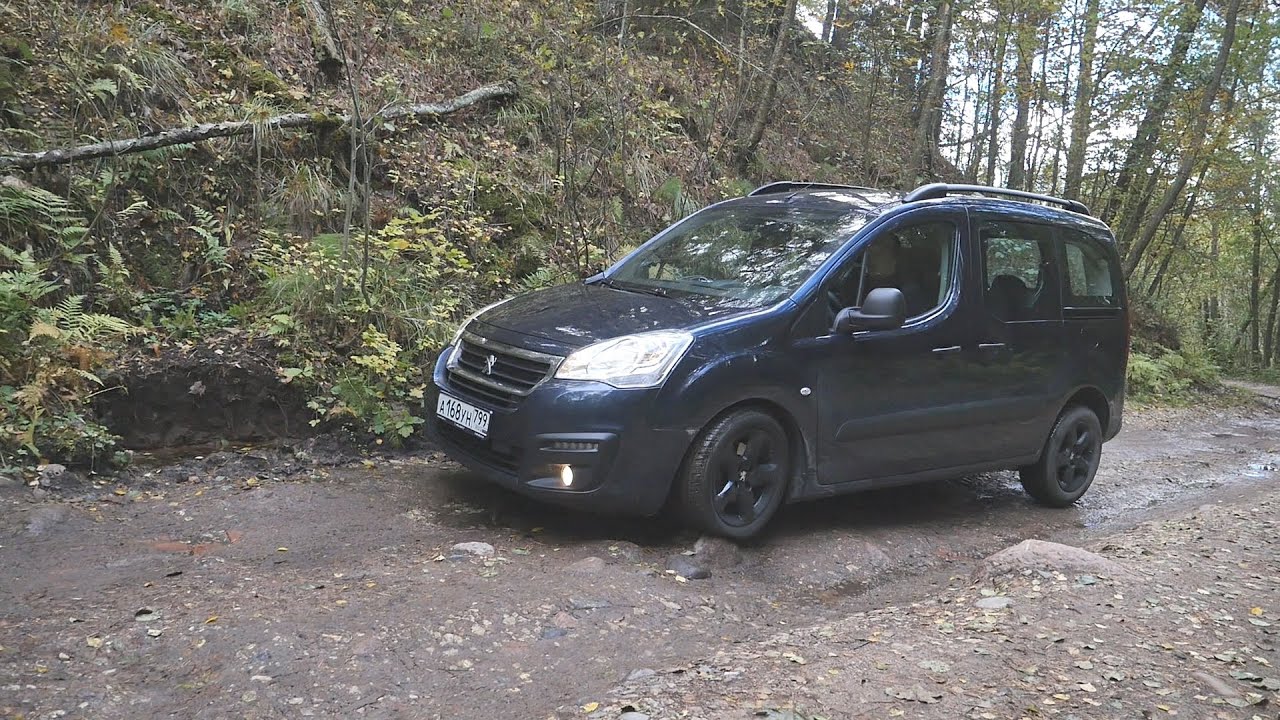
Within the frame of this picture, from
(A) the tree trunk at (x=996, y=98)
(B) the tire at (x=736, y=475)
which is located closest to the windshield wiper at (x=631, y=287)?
(B) the tire at (x=736, y=475)

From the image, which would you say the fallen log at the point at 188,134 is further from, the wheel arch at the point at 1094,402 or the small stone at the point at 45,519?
the wheel arch at the point at 1094,402

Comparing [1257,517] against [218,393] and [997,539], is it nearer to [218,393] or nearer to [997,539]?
[997,539]

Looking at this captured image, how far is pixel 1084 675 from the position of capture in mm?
3414

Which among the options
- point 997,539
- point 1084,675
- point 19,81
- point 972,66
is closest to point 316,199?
point 19,81

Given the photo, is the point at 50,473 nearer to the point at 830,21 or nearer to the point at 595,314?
the point at 595,314

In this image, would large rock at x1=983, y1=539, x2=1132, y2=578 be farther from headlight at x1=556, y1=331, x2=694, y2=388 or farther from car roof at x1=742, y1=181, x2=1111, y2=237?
car roof at x1=742, y1=181, x2=1111, y2=237

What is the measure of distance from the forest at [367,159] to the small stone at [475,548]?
1.24 m

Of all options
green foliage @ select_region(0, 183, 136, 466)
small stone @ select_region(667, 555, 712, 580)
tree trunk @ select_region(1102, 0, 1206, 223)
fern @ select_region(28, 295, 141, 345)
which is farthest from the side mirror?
tree trunk @ select_region(1102, 0, 1206, 223)

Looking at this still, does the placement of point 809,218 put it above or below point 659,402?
above

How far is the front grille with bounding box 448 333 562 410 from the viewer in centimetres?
463

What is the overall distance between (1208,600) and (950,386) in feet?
6.01

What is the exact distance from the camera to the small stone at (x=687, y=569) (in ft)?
14.6

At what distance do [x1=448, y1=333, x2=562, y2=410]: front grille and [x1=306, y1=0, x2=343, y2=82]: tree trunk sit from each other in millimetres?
5765

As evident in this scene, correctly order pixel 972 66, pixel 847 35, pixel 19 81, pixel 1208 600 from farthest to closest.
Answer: pixel 847 35
pixel 972 66
pixel 19 81
pixel 1208 600
